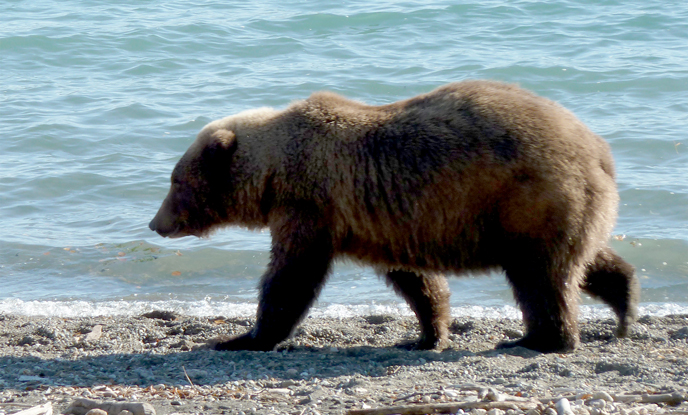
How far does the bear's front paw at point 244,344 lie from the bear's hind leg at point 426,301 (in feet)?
3.92

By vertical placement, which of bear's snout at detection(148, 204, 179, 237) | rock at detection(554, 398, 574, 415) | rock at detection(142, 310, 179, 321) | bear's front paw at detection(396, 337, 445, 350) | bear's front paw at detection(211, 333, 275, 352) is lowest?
rock at detection(142, 310, 179, 321)

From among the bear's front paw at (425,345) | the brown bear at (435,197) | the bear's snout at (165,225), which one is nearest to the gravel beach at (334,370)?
the bear's front paw at (425,345)

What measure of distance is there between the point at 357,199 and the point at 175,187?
1.69 m

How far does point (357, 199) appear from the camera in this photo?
568 centimetres

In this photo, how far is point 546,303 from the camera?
Result: 5.45m

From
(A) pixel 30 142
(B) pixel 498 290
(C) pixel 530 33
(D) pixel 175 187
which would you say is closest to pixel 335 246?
(D) pixel 175 187

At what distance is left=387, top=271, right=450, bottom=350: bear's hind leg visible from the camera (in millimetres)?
6215

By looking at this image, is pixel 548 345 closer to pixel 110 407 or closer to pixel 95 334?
pixel 110 407

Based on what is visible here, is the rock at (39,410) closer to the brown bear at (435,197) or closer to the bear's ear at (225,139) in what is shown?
the brown bear at (435,197)

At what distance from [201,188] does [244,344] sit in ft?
4.48

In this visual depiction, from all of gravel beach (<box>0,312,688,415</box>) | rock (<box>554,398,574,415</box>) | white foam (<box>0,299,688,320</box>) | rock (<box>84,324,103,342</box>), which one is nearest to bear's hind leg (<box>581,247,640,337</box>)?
gravel beach (<box>0,312,688,415</box>)

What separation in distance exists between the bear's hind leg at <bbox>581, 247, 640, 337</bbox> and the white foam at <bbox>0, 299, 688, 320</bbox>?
50.6 inches

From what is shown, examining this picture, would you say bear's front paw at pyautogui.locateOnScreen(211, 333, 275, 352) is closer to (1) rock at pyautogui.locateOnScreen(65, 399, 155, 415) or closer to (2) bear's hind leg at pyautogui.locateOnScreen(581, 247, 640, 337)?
(1) rock at pyautogui.locateOnScreen(65, 399, 155, 415)

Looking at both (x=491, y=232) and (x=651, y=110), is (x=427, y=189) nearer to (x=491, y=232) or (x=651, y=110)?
(x=491, y=232)
